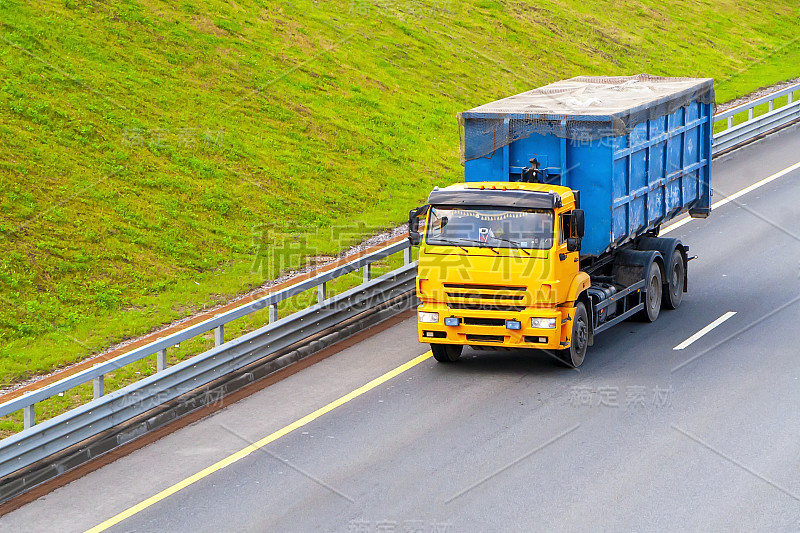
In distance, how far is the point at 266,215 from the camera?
71.9ft

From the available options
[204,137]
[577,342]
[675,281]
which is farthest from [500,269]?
[204,137]

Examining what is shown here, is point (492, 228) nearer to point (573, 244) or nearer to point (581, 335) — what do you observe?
point (573, 244)

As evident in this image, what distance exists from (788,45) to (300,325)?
113ft

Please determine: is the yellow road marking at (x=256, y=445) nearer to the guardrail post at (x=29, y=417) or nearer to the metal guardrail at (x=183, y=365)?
the metal guardrail at (x=183, y=365)

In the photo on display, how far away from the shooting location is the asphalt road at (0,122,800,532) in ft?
34.8

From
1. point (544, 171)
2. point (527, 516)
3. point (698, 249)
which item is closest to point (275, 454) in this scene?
point (527, 516)

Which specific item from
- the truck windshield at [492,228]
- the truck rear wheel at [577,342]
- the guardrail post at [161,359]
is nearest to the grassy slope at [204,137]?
the guardrail post at [161,359]

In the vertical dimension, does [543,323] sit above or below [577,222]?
below

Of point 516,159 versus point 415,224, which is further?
point 516,159

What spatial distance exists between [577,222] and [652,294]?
11.3 ft

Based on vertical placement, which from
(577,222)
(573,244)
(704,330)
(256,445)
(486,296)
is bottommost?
(704,330)

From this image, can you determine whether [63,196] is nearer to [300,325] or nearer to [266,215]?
[266,215]

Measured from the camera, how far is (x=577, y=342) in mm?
14883

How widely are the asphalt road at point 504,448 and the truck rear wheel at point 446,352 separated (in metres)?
0.21
